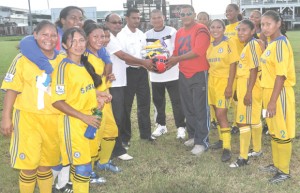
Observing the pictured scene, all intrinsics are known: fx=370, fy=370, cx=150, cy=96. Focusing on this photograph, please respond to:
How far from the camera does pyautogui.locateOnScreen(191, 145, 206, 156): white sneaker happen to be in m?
5.63

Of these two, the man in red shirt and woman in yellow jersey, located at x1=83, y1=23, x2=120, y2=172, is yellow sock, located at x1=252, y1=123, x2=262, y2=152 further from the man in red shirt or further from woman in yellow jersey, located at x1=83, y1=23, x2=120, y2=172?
woman in yellow jersey, located at x1=83, y1=23, x2=120, y2=172

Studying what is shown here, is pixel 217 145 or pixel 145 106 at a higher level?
pixel 145 106

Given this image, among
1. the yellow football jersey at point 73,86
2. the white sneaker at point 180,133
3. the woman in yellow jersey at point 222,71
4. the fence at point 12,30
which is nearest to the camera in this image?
Answer: the yellow football jersey at point 73,86

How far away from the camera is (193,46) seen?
5.47 m

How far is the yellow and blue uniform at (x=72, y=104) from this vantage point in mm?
3496

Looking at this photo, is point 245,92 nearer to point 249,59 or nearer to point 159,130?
point 249,59

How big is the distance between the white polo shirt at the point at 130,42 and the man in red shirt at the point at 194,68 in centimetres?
58

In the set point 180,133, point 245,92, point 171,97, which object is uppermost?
point 245,92

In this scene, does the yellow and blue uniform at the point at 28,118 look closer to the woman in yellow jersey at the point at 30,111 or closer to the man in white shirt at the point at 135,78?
the woman in yellow jersey at the point at 30,111

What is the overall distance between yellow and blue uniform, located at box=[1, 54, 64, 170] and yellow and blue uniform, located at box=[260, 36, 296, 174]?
2407mm

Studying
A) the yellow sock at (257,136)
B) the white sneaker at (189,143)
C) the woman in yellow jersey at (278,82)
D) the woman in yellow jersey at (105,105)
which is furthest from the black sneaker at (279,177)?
the woman in yellow jersey at (105,105)

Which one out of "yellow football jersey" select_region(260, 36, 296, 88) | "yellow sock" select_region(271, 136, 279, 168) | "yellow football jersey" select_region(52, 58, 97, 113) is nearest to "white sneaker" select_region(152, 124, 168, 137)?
"yellow sock" select_region(271, 136, 279, 168)

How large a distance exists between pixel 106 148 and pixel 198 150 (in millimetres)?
1522

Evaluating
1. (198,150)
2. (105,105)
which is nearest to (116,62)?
(105,105)
